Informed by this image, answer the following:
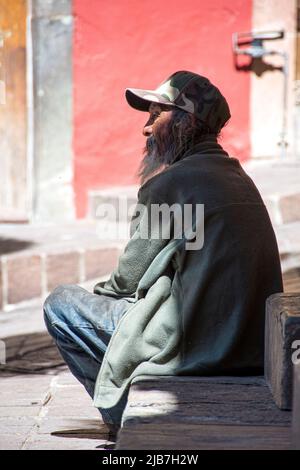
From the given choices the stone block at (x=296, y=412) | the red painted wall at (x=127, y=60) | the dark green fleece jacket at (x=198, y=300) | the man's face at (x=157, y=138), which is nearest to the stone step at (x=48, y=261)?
the red painted wall at (x=127, y=60)

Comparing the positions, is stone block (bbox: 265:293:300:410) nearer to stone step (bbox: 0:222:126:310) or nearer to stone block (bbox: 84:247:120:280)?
stone step (bbox: 0:222:126:310)

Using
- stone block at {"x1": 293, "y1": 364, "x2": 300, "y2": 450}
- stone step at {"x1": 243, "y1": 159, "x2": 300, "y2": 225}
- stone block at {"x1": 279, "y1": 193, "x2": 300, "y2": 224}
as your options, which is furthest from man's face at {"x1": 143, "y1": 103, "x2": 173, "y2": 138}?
stone block at {"x1": 279, "y1": 193, "x2": 300, "y2": 224}

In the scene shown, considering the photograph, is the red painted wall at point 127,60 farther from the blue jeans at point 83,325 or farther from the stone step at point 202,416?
the stone step at point 202,416

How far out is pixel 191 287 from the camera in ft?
10.8

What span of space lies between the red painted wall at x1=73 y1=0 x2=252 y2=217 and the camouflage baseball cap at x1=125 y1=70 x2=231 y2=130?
4.36 metres

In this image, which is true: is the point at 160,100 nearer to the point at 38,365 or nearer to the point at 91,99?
the point at 38,365

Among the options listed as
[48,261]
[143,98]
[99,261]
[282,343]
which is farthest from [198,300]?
[99,261]

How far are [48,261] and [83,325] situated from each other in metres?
3.07

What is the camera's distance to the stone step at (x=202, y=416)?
2.70 m

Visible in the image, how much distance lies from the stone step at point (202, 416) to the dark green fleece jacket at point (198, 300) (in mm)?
88

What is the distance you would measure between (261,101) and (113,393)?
5527mm

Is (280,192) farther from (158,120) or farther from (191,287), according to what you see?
(191,287)

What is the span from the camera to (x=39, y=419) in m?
4.00

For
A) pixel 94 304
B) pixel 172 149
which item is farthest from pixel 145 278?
pixel 172 149
